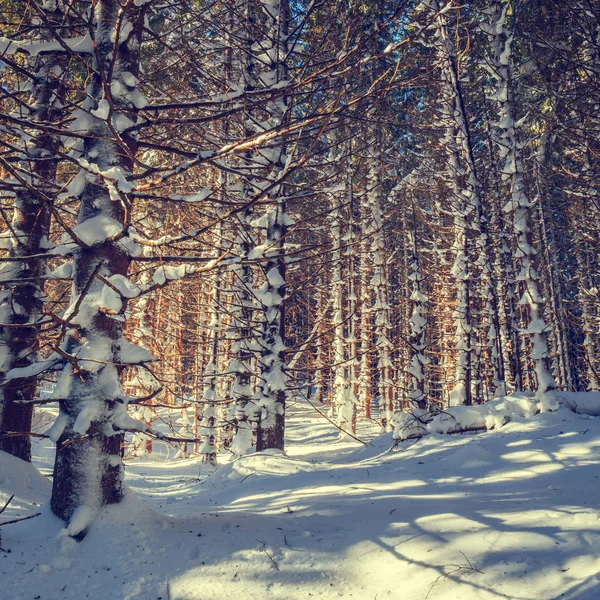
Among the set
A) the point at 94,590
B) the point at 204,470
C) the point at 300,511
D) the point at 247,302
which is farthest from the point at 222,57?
the point at 94,590

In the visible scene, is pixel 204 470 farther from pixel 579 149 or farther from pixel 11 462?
pixel 579 149

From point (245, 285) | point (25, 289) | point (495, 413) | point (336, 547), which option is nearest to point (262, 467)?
point (245, 285)

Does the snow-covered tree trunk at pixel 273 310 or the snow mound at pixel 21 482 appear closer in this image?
the snow mound at pixel 21 482

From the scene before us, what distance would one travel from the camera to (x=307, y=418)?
24.2 metres

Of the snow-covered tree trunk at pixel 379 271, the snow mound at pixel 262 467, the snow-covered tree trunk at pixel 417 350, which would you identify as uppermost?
the snow-covered tree trunk at pixel 379 271

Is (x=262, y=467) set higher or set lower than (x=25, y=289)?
lower

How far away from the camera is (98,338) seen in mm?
3447

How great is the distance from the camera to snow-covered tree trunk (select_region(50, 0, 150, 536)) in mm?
3256

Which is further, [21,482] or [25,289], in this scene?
[25,289]

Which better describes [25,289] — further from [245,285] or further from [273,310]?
[273,310]

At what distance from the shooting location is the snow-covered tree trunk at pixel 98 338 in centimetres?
326

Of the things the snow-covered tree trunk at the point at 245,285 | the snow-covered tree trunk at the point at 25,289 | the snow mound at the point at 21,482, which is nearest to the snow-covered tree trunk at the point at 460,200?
the snow-covered tree trunk at the point at 245,285

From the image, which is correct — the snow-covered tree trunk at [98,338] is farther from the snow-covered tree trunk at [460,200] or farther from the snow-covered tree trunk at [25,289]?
the snow-covered tree trunk at [460,200]

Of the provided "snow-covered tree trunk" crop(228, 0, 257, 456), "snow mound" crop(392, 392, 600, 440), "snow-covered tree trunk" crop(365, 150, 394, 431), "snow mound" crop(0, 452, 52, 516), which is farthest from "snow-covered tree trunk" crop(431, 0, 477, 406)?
"snow mound" crop(0, 452, 52, 516)
